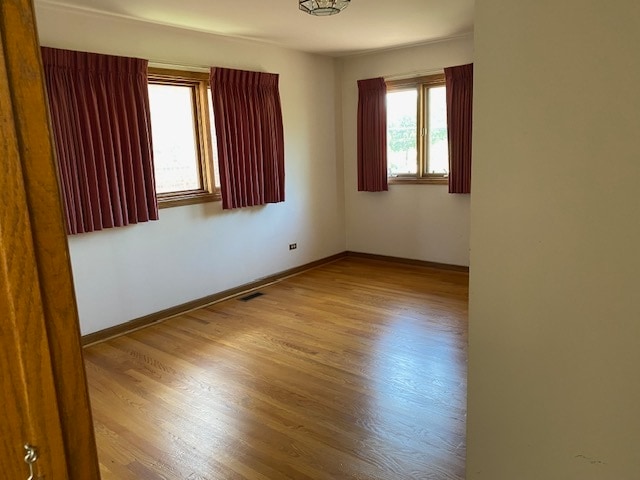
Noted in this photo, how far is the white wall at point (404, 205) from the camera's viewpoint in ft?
16.4

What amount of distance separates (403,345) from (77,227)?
8.49ft

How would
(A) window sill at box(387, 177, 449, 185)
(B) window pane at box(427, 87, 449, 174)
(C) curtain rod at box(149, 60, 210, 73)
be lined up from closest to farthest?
(C) curtain rod at box(149, 60, 210, 73) < (B) window pane at box(427, 87, 449, 174) < (A) window sill at box(387, 177, 449, 185)

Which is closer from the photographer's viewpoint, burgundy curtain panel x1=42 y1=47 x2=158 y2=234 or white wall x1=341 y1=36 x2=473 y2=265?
burgundy curtain panel x1=42 y1=47 x2=158 y2=234

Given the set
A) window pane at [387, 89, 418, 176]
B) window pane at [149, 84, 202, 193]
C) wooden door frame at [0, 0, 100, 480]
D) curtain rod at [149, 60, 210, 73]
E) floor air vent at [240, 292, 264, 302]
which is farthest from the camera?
window pane at [387, 89, 418, 176]

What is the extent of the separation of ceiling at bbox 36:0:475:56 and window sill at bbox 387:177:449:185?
1.50m

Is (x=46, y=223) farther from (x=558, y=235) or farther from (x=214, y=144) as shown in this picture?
(x=214, y=144)

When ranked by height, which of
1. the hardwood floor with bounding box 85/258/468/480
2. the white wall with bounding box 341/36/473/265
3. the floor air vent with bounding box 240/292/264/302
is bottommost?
the hardwood floor with bounding box 85/258/468/480

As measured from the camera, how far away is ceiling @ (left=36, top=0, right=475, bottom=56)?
10.7 feet

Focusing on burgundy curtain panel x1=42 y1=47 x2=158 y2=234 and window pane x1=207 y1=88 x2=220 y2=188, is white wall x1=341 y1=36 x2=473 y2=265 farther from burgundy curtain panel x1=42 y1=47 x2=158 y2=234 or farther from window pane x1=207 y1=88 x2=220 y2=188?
burgundy curtain panel x1=42 y1=47 x2=158 y2=234

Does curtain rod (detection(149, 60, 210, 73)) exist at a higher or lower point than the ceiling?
lower

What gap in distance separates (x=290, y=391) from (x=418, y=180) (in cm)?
333

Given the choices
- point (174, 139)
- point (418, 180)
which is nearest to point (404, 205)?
point (418, 180)

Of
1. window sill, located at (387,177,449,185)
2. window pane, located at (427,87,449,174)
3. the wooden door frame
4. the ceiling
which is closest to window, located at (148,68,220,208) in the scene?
the ceiling

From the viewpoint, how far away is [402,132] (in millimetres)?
5371
